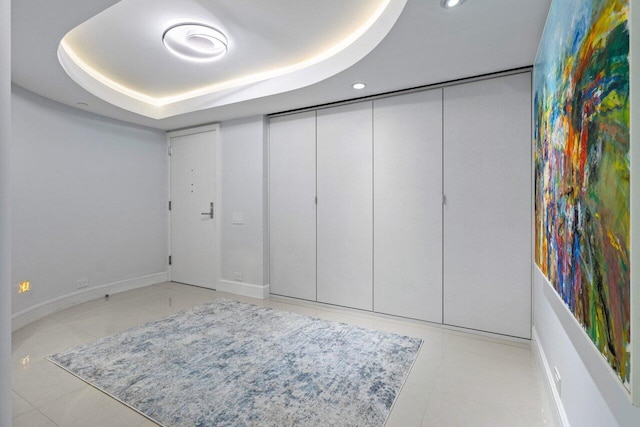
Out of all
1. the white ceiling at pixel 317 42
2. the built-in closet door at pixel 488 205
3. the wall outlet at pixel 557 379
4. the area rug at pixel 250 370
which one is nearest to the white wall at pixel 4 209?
the area rug at pixel 250 370

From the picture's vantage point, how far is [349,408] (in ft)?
6.12

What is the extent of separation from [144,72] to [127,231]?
2275mm

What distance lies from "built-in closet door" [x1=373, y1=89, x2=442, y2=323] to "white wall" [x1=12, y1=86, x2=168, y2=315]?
3460 mm

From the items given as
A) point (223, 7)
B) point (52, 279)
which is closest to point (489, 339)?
point (223, 7)

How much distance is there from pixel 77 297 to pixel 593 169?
4922 mm

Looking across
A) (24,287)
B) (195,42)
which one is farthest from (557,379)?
(24,287)

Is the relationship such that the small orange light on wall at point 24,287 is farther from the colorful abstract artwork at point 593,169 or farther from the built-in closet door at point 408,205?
the colorful abstract artwork at point 593,169

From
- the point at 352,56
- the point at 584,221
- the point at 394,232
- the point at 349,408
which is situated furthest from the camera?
the point at 394,232

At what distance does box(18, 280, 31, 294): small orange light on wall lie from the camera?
3.13 m

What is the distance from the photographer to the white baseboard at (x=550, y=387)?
1613 mm

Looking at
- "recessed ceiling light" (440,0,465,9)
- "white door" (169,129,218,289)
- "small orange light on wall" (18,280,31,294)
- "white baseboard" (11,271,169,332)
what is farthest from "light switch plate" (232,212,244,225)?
"recessed ceiling light" (440,0,465,9)

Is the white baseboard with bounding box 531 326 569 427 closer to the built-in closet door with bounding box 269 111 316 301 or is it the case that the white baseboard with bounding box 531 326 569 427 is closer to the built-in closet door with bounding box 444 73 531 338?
the built-in closet door with bounding box 444 73 531 338

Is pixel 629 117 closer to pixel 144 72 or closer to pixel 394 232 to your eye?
pixel 394 232

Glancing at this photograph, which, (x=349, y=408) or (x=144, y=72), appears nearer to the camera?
(x=349, y=408)
